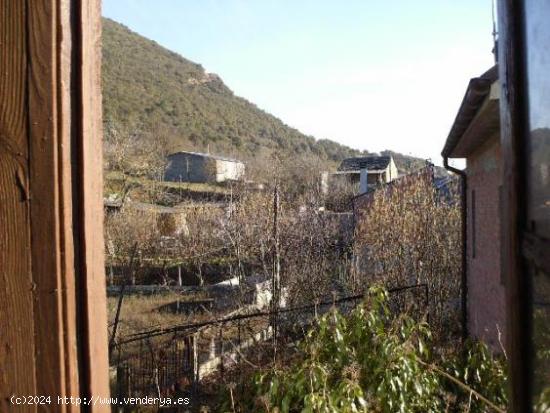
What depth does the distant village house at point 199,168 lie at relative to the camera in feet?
122

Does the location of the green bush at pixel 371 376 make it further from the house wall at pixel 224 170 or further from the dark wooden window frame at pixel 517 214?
the house wall at pixel 224 170

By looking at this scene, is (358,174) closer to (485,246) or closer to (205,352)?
(205,352)

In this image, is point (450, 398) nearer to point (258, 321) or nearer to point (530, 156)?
point (530, 156)

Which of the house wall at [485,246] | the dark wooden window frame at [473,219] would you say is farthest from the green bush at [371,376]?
the dark wooden window frame at [473,219]

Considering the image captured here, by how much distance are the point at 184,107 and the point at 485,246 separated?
171ft

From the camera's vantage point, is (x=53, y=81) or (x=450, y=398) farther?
(x=450, y=398)

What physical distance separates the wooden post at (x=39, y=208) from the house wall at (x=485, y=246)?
5.76 meters

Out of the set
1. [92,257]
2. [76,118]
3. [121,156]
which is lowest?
[92,257]

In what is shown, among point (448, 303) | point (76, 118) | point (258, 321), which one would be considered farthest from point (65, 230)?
point (448, 303)

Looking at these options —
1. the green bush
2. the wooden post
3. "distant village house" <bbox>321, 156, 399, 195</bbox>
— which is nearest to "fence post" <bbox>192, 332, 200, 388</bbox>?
the green bush

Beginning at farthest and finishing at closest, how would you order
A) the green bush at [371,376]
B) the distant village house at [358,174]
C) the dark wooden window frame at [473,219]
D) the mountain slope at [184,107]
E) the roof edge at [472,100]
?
the mountain slope at [184,107] < the distant village house at [358,174] < the dark wooden window frame at [473,219] < the roof edge at [472,100] < the green bush at [371,376]

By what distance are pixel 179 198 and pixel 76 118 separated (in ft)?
86.6

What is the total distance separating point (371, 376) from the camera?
333 centimetres

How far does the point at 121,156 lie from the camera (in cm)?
2127
